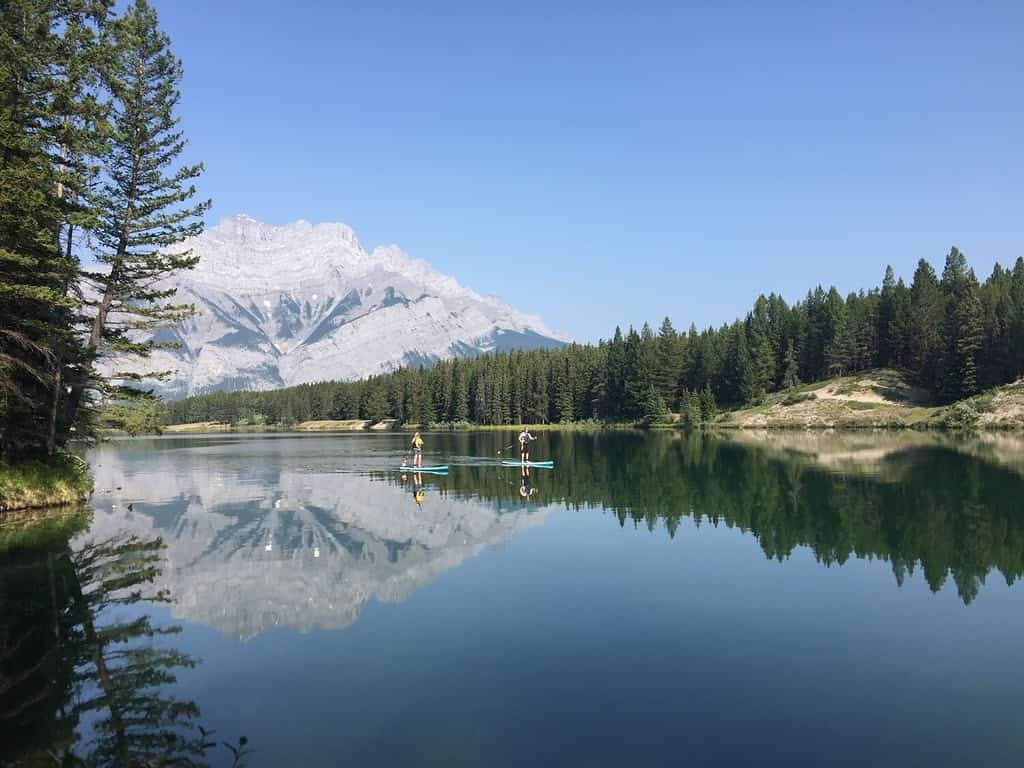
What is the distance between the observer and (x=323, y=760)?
37.6ft

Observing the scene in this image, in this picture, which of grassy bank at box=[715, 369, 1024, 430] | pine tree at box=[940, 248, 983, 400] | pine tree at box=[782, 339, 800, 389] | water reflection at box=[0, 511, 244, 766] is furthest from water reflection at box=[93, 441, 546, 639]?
pine tree at box=[782, 339, 800, 389]

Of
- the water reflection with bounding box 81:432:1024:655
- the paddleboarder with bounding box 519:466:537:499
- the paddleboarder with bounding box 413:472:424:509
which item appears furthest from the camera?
the paddleboarder with bounding box 519:466:537:499

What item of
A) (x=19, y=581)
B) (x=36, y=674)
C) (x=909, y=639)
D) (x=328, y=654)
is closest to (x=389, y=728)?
(x=328, y=654)

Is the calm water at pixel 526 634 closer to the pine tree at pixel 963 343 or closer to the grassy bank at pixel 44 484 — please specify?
the grassy bank at pixel 44 484

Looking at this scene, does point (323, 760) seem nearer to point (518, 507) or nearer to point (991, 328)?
point (518, 507)

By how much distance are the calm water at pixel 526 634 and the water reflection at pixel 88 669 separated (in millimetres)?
80

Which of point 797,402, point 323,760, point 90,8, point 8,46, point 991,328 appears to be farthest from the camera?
point 797,402

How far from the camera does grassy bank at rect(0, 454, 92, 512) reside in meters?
36.8

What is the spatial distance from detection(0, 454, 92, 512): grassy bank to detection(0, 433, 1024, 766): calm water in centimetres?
245

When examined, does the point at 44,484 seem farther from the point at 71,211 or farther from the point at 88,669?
the point at 88,669

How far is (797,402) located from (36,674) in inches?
6368

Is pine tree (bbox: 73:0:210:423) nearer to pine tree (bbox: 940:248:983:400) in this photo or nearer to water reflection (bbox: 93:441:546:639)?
water reflection (bbox: 93:441:546:639)

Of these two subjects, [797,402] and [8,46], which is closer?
[8,46]

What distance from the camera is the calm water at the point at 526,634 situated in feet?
40.4
